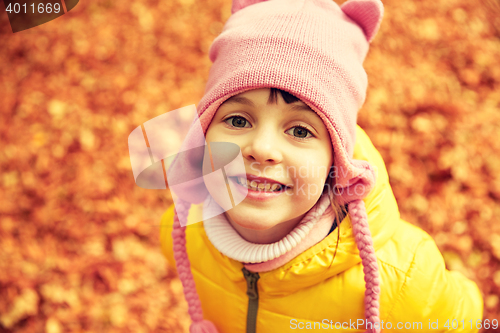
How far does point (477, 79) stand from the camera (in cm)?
274

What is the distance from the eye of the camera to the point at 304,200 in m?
1.02

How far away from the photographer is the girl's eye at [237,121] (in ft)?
3.37

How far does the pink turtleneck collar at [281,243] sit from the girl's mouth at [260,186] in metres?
0.16

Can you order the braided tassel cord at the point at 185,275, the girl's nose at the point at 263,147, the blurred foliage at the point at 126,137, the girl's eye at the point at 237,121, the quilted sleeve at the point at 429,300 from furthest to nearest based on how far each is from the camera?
the blurred foliage at the point at 126,137 → the braided tassel cord at the point at 185,275 → the quilted sleeve at the point at 429,300 → the girl's eye at the point at 237,121 → the girl's nose at the point at 263,147

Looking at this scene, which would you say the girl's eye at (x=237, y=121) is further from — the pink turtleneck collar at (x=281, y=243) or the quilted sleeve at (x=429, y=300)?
the quilted sleeve at (x=429, y=300)

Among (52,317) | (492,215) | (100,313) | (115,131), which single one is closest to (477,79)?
(492,215)

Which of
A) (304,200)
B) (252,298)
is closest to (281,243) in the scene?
(304,200)

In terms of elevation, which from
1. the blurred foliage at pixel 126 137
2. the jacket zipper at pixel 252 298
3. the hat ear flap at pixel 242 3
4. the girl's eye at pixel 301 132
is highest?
the hat ear flap at pixel 242 3

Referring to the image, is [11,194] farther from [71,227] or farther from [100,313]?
[100,313]

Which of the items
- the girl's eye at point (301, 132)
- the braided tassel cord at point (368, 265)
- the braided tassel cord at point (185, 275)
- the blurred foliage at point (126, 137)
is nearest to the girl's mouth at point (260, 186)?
the girl's eye at point (301, 132)

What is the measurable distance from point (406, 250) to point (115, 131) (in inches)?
88.6

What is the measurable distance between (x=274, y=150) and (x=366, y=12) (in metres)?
0.54

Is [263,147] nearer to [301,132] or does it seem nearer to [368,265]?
[301,132]

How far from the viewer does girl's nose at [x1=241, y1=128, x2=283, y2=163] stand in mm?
926
